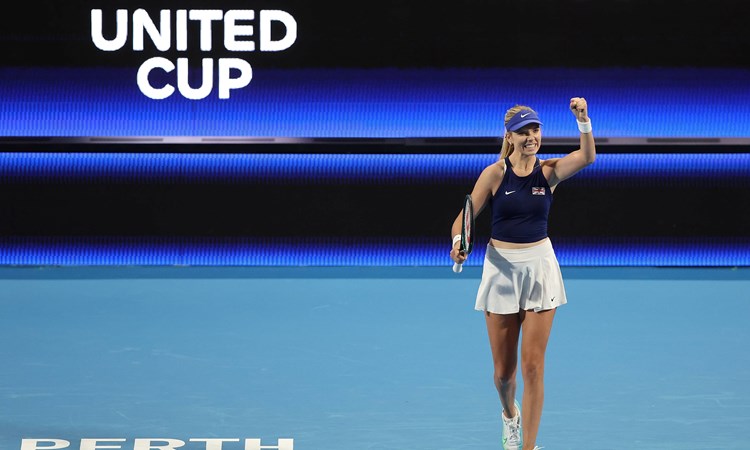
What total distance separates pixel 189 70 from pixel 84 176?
4.79ft

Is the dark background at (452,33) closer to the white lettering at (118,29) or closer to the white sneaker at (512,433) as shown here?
the white lettering at (118,29)

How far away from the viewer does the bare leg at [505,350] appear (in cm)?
618

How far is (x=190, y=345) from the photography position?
28.8ft

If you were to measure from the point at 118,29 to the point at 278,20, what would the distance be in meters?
1.51

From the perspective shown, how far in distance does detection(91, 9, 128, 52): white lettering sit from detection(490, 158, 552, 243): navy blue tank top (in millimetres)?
6404

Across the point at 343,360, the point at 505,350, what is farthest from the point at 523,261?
the point at 343,360

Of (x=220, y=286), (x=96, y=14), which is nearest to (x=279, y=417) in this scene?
(x=220, y=286)

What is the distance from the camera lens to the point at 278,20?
1166 cm

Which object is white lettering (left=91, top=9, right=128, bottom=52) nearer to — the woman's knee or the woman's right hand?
the woman's right hand

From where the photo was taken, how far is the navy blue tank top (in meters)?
6.13

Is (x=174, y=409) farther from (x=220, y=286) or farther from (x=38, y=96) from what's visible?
(x=38, y=96)

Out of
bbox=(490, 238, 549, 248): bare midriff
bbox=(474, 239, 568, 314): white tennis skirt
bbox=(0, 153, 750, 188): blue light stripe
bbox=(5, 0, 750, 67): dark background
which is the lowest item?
bbox=(474, 239, 568, 314): white tennis skirt

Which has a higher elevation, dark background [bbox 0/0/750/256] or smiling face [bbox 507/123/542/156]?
dark background [bbox 0/0/750/256]

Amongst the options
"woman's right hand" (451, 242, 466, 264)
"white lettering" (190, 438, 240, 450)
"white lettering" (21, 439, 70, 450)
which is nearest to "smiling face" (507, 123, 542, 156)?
"woman's right hand" (451, 242, 466, 264)
